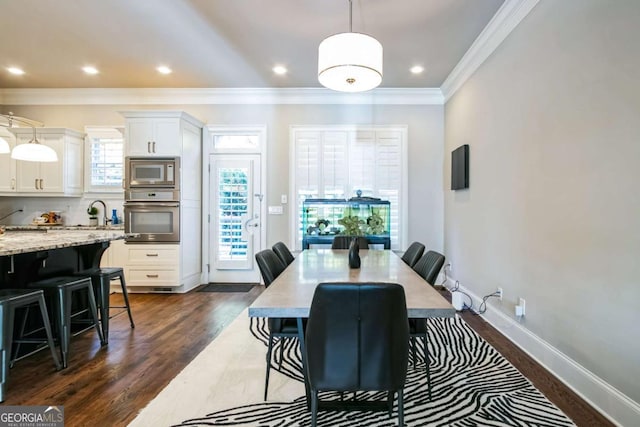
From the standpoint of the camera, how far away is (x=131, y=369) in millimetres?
2328

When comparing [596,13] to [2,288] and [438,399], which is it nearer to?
[438,399]

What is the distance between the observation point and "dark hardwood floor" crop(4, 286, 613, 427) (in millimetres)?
1848

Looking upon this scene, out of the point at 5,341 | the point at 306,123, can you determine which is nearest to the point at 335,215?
the point at 306,123

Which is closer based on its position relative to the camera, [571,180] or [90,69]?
[571,180]

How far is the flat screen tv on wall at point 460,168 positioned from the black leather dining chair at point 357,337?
2999 millimetres

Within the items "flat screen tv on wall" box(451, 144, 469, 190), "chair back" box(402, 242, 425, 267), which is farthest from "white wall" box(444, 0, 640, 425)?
"chair back" box(402, 242, 425, 267)

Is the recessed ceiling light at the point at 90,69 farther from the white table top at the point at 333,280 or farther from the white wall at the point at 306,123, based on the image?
the white table top at the point at 333,280

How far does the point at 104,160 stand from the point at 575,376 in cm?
578

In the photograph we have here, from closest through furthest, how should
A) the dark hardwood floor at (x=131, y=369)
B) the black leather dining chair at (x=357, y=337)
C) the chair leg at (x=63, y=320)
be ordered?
the black leather dining chair at (x=357, y=337), the dark hardwood floor at (x=131, y=369), the chair leg at (x=63, y=320)

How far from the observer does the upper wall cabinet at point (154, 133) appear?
4340mm

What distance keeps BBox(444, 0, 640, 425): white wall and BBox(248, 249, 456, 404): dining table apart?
97cm

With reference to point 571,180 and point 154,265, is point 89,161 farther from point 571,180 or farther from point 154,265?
point 571,180

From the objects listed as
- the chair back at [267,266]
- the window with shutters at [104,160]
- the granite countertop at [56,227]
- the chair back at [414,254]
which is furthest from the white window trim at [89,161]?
the chair back at [414,254]

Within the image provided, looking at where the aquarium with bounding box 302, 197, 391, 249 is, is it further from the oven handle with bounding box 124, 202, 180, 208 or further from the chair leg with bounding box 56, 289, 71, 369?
the chair leg with bounding box 56, 289, 71, 369
